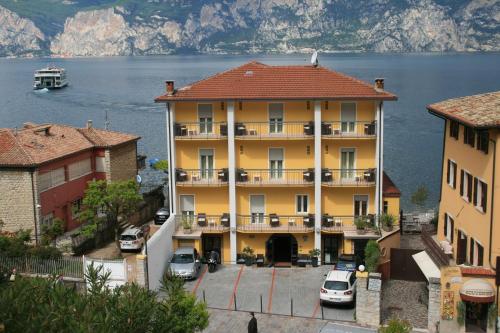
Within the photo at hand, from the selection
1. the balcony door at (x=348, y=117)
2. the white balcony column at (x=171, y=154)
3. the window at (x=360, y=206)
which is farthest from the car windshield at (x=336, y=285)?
the white balcony column at (x=171, y=154)

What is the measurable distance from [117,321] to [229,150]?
25245 millimetres

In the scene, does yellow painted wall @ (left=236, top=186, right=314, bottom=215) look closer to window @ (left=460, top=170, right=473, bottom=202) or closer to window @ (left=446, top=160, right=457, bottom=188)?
window @ (left=446, top=160, right=457, bottom=188)

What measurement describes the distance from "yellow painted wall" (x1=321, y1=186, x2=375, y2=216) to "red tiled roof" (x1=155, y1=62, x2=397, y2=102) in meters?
5.81

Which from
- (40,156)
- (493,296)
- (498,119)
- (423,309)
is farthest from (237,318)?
(40,156)

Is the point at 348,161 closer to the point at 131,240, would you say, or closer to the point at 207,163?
the point at 207,163

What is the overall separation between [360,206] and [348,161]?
291 cm

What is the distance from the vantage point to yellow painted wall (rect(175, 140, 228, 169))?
4334 centimetres

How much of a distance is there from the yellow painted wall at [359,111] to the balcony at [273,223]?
6.38 metres

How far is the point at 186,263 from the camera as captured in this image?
126ft

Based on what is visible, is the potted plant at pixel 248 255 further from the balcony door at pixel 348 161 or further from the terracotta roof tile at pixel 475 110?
the terracotta roof tile at pixel 475 110

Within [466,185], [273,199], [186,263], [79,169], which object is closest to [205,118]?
[273,199]

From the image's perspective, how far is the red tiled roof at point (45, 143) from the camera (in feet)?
144

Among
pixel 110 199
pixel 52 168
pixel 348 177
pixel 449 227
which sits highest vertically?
pixel 52 168

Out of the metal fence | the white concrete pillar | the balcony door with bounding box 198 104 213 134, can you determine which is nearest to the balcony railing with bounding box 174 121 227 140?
the balcony door with bounding box 198 104 213 134
